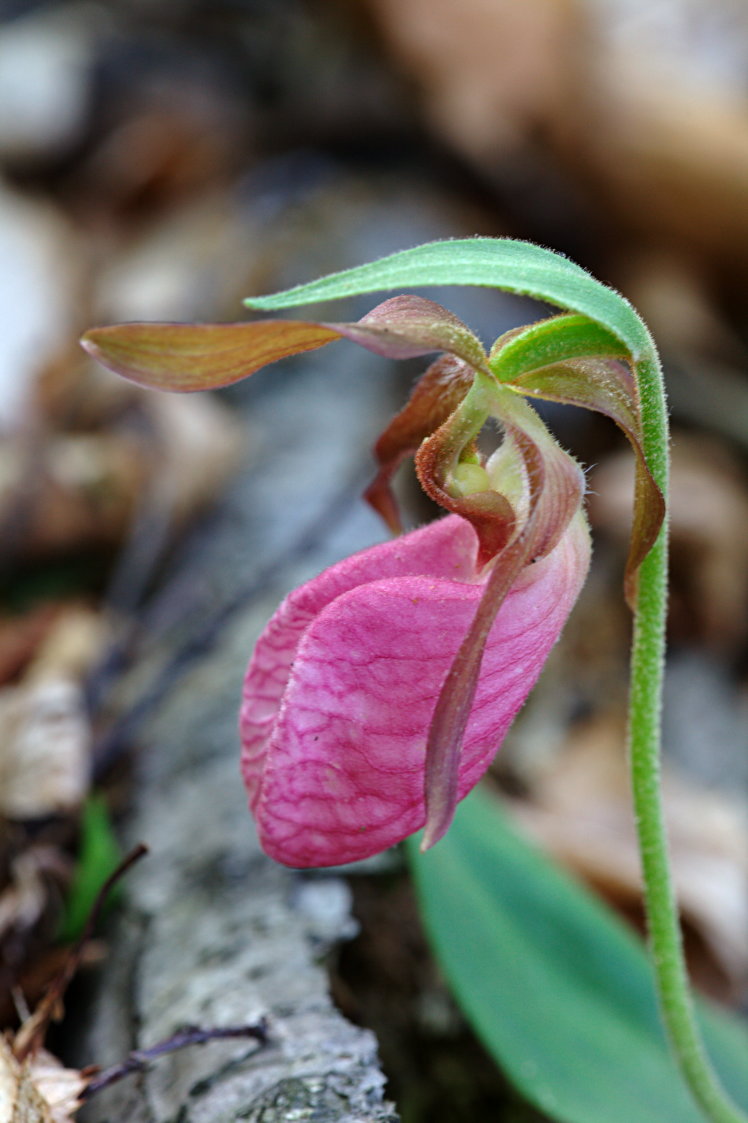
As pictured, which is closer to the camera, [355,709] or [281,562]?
[355,709]

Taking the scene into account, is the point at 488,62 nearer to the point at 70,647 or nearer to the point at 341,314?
the point at 341,314

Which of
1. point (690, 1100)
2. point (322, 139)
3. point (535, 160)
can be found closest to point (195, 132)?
point (322, 139)

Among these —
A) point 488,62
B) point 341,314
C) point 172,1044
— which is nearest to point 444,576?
point 172,1044

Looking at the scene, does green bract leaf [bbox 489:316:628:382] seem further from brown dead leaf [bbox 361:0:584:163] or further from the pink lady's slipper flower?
brown dead leaf [bbox 361:0:584:163]

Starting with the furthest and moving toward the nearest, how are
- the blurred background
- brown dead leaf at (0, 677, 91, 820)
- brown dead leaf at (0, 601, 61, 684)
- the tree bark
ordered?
brown dead leaf at (0, 601, 61, 684)
the blurred background
brown dead leaf at (0, 677, 91, 820)
the tree bark

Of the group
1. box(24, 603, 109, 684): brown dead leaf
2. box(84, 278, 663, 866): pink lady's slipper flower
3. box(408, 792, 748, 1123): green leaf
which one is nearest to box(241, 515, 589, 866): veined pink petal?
box(84, 278, 663, 866): pink lady's slipper flower

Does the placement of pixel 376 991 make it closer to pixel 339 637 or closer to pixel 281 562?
pixel 339 637

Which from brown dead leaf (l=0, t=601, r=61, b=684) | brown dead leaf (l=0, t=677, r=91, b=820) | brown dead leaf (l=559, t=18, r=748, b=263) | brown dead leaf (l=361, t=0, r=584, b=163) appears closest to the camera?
brown dead leaf (l=0, t=677, r=91, b=820)

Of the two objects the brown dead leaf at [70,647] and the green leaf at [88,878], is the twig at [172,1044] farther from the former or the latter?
the brown dead leaf at [70,647]
